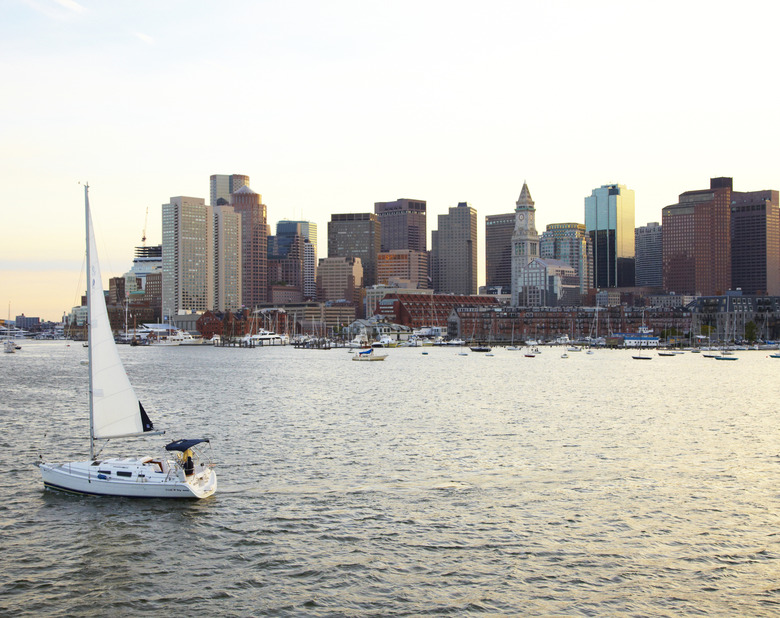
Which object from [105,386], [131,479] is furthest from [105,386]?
[131,479]

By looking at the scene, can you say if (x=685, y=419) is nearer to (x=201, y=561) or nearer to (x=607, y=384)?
(x=607, y=384)

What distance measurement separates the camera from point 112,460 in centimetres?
4822

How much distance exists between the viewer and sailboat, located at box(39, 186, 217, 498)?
46562mm

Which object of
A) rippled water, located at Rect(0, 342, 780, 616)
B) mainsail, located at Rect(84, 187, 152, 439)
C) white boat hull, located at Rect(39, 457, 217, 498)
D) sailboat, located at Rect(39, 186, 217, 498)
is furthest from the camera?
mainsail, located at Rect(84, 187, 152, 439)

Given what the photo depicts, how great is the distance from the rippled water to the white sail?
15.9 feet

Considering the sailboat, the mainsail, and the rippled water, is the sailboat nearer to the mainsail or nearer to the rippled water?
the mainsail

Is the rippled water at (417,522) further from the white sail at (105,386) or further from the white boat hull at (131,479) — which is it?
the white sail at (105,386)

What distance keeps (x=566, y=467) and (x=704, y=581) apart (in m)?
21.2

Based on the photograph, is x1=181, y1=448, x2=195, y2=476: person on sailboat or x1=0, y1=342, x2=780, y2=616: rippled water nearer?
x1=0, y1=342, x2=780, y2=616: rippled water

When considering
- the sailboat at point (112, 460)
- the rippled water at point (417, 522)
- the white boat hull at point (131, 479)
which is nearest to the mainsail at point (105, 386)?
the sailboat at point (112, 460)

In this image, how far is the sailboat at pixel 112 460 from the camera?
153 ft

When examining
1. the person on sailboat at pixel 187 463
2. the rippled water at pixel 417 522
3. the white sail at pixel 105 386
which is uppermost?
the white sail at pixel 105 386

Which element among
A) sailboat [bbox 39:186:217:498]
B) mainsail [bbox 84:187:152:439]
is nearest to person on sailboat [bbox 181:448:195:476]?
sailboat [bbox 39:186:217:498]

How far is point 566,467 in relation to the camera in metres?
55.7
